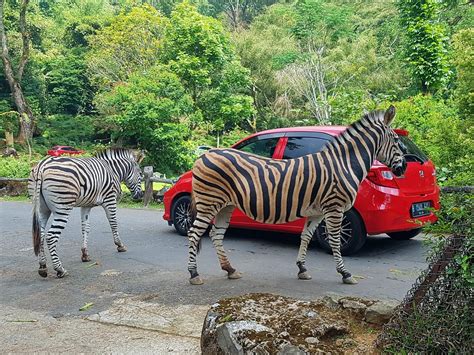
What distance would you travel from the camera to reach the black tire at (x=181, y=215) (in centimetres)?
887

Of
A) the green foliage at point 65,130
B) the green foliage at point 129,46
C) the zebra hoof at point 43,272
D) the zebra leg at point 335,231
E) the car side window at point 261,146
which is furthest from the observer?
the green foliage at point 65,130

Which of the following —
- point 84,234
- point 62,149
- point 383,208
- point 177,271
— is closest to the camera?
point 177,271


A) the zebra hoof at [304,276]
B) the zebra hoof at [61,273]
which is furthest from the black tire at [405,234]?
the zebra hoof at [61,273]

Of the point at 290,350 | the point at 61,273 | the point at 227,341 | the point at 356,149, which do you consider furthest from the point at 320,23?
the point at 290,350

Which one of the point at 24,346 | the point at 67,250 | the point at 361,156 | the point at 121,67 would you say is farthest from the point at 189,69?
the point at 24,346

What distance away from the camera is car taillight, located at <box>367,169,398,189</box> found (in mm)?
6977

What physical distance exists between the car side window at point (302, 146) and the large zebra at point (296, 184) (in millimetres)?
1018

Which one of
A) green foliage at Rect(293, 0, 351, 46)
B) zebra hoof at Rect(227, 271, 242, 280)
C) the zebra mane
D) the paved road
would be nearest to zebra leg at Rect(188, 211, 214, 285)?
the paved road

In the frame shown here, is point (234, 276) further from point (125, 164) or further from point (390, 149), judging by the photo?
point (125, 164)

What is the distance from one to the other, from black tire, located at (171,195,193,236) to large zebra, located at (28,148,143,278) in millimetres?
1213

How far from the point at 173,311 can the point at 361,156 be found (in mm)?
3059

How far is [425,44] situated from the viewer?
14219mm

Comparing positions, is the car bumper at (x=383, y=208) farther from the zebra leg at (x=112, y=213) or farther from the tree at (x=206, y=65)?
the tree at (x=206, y=65)

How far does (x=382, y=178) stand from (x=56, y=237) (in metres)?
4.72
